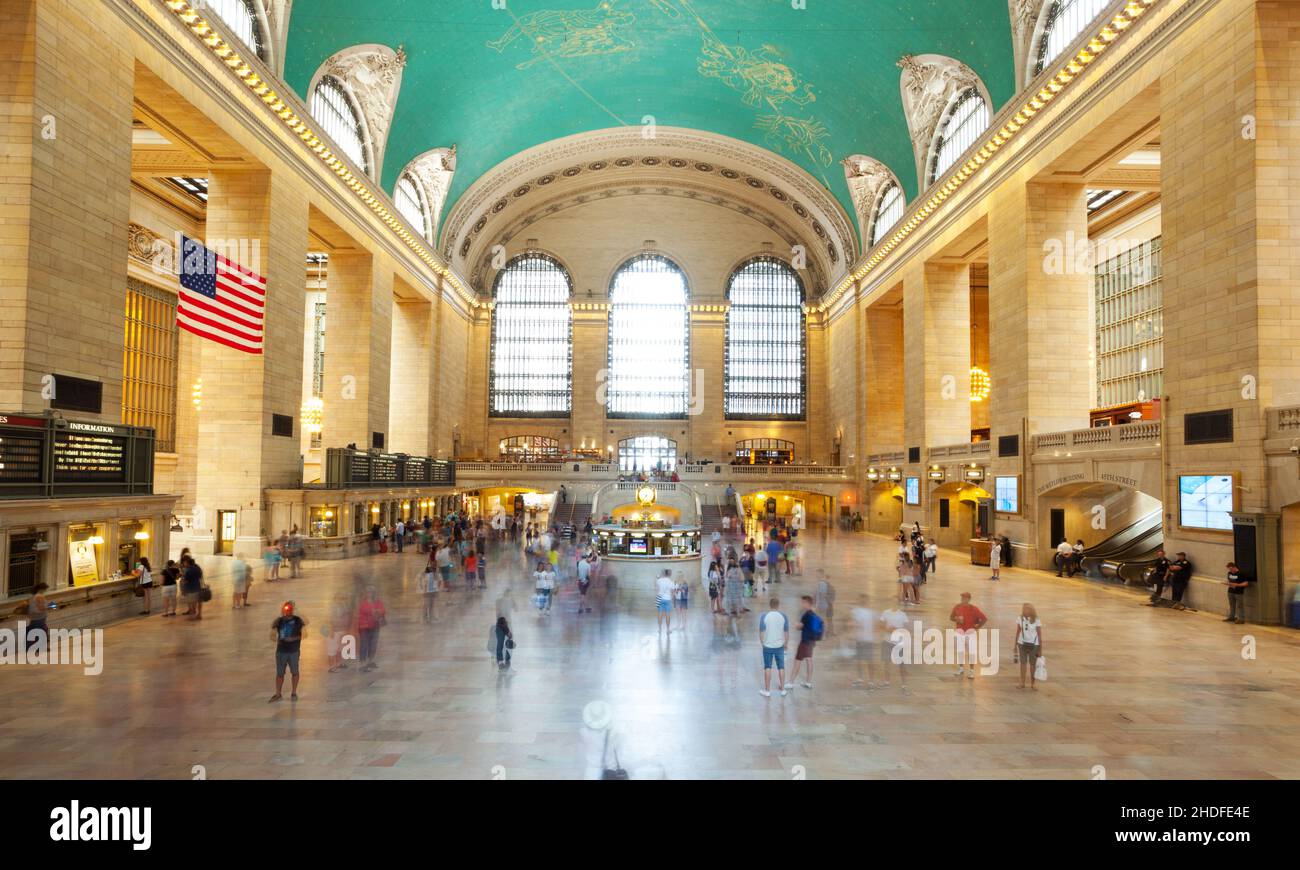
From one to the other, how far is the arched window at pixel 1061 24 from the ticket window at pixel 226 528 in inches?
943

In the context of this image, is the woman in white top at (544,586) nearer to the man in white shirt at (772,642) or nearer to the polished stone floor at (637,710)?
the polished stone floor at (637,710)

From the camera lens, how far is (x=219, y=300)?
17.5 metres

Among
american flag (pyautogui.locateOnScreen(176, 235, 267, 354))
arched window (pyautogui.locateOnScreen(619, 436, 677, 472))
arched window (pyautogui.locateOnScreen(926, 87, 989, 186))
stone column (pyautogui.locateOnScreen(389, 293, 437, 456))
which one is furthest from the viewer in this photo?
arched window (pyautogui.locateOnScreen(619, 436, 677, 472))

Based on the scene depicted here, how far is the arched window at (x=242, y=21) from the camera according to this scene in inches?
685

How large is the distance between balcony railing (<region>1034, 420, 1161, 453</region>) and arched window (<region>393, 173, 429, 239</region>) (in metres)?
24.3

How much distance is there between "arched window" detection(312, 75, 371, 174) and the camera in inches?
913

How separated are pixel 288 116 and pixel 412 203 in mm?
12481

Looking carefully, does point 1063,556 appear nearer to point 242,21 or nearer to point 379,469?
point 379,469

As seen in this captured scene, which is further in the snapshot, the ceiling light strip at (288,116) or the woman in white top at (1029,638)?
the ceiling light strip at (288,116)

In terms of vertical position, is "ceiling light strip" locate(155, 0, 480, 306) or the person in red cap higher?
"ceiling light strip" locate(155, 0, 480, 306)

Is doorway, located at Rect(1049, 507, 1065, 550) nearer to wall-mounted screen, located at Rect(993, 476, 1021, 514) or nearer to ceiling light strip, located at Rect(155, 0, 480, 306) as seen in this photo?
wall-mounted screen, located at Rect(993, 476, 1021, 514)

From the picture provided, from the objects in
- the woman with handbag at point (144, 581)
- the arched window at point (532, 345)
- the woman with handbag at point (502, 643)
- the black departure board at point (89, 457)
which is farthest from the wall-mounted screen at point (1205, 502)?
the arched window at point (532, 345)

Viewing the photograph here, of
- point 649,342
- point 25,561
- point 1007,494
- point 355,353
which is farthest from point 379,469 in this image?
point 649,342

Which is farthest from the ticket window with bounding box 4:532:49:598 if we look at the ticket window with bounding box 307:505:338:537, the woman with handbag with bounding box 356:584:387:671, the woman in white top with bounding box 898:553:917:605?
the woman in white top with bounding box 898:553:917:605
